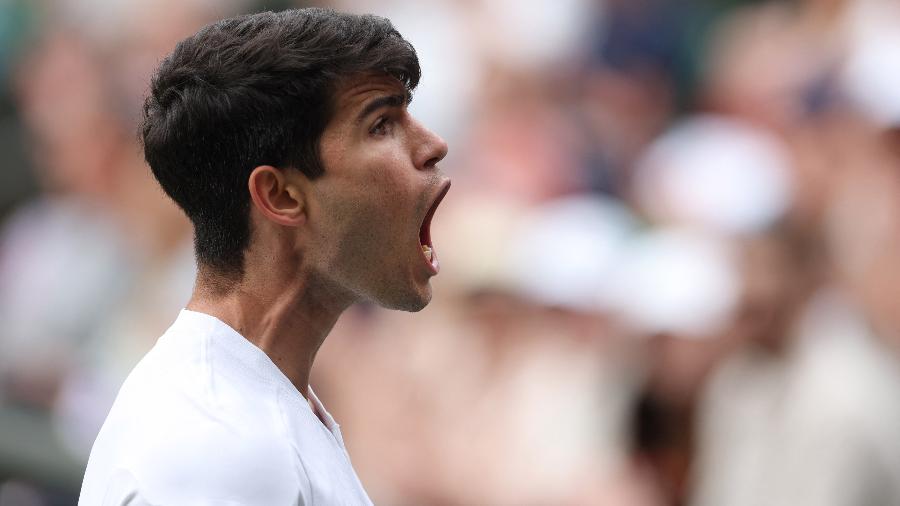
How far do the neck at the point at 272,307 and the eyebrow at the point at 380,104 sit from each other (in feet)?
0.85

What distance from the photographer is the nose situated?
2135 mm

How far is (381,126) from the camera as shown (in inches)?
83.5

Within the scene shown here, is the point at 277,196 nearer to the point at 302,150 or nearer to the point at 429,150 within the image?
the point at 302,150

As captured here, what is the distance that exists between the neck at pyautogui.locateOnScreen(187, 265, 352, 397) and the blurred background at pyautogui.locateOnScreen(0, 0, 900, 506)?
7.04ft

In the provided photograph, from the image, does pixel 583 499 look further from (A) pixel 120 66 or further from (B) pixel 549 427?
(A) pixel 120 66

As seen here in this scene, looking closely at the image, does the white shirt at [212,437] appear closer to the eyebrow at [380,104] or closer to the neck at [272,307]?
the neck at [272,307]

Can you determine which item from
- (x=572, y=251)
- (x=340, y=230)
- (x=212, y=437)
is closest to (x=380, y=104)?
(x=340, y=230)

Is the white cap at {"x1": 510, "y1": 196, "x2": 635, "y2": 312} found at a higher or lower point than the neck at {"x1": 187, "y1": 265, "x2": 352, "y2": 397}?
higher

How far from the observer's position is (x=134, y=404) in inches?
77.1

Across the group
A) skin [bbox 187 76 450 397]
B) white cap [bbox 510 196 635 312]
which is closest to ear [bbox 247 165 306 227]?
skin [bbox 187 76 450 397]

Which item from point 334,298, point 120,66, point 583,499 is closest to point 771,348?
point 583,499

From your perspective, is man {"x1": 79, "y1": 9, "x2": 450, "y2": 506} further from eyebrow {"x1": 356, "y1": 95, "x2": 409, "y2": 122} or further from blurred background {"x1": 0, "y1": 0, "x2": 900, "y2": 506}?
blurred background {"x1": 0, "y1": 0, "x2": 900, "y2": 506}

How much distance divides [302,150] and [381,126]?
14cm

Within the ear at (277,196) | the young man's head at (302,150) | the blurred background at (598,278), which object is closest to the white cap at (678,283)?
the blurred background at (598,278)
